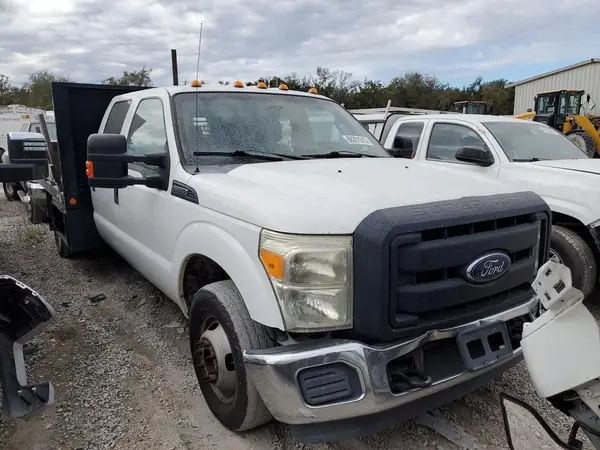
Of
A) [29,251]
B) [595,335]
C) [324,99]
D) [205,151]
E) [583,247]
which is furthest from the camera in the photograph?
[29,251]

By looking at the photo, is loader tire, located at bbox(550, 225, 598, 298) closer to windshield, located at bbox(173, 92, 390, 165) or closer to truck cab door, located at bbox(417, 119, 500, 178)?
truck cab door, located at bbox(417, 119, 500, 178)

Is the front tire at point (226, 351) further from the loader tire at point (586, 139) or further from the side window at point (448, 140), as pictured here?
the loader tire at point (586, 139)

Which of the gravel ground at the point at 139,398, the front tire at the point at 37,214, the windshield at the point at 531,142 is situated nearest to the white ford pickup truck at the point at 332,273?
the gravel ground at the point at 139,398

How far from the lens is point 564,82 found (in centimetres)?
3095

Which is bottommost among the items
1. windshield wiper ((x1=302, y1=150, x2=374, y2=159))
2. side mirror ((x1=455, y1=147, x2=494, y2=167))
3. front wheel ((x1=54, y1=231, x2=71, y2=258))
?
front wheel ((x1=54, y1=231, x2=71, y2=258))

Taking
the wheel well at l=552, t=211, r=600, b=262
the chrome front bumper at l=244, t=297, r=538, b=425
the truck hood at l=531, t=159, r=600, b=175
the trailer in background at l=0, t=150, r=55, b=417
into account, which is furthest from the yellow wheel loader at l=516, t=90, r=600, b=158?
the trailer in background at l=0, t=150, r=55, b=417

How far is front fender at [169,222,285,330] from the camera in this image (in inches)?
92.3

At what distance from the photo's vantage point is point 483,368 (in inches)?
97.8

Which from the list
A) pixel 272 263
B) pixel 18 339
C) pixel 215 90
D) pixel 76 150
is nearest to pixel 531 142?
pixel 215 90

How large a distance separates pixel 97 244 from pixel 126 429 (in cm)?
273

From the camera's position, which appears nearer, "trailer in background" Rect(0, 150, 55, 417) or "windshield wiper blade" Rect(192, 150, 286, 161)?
"trailer in background" Rect(0, 150, 55, 417)

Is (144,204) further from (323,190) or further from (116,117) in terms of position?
(323,190)

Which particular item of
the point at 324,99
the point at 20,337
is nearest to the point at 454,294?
the point at 20,337

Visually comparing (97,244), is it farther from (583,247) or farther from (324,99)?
(583,247)
